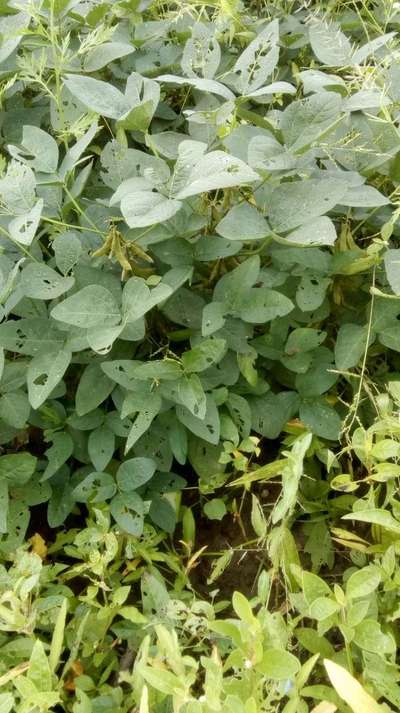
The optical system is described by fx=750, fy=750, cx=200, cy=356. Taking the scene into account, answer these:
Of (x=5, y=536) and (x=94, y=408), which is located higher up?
(x=94, y=408)

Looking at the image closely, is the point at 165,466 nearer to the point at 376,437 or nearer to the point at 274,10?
the point at 376,437

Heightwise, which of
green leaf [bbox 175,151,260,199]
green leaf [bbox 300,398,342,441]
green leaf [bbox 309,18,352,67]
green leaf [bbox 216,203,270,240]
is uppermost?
green leaf [bbox 309,18,352,67]

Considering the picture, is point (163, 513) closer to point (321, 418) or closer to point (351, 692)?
point (321, 418)

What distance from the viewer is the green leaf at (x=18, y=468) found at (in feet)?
4.13

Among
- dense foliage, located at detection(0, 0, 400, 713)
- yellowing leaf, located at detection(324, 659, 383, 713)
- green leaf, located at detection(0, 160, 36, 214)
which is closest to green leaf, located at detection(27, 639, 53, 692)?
dense foliage, located at detection(0, 0, 400, 713)

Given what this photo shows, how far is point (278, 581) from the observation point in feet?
4.09

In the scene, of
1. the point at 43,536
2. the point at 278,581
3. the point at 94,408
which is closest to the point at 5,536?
the point at 43,536

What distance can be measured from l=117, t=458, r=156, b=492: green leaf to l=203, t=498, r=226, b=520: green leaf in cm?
15

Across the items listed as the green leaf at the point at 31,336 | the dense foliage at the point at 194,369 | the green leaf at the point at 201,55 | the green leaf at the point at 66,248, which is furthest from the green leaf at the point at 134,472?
the green leaf at the point at 201,55

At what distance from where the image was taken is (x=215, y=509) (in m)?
1.33

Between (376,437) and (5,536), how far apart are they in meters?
0.64

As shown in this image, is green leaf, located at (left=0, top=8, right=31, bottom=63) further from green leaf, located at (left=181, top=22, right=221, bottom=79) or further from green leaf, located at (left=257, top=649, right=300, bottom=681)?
green leaf, located at (left=257, top=649, right=300, bottom=681)

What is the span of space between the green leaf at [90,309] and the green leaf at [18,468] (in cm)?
29

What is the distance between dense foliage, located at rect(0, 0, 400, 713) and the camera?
109cm
